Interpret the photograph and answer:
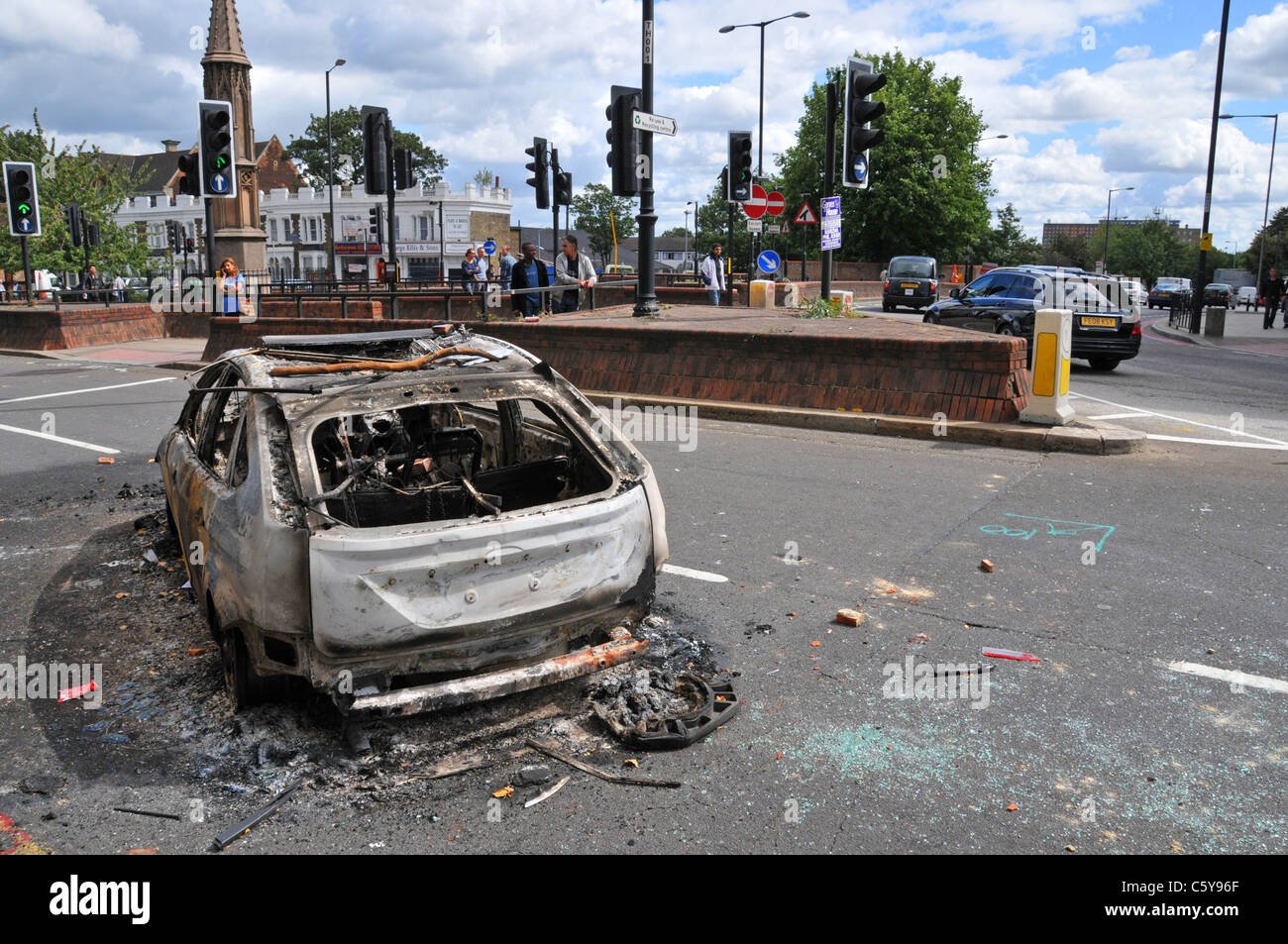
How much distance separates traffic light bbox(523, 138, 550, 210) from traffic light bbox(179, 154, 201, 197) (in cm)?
667

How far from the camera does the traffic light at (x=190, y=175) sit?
15.3 m

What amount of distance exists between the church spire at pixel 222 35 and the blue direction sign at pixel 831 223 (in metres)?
25.4

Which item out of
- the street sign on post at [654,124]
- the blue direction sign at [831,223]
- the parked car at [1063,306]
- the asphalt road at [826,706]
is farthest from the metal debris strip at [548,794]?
the parked car at [1063,306]

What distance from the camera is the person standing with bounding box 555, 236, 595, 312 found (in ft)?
57.5

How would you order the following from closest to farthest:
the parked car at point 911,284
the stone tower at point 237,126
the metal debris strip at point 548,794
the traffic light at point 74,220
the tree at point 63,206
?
the metal debris strip at point 548,794 → the traffic light at point 74,220 → the stone tower at point 237,126 → the parked car at point 911,284 → the tree at point 63,206

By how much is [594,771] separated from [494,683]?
505 millimetres

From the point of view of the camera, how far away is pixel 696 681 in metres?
4.32

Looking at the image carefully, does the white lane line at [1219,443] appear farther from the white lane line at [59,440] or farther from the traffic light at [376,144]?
the traffic light at [376,144]

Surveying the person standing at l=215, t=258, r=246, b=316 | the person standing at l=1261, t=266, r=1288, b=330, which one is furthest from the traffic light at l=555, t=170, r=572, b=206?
the person standing at l=1261, t=266, r=1288, b=330

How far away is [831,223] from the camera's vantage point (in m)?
15.2

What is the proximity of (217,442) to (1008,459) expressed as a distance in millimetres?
6942
